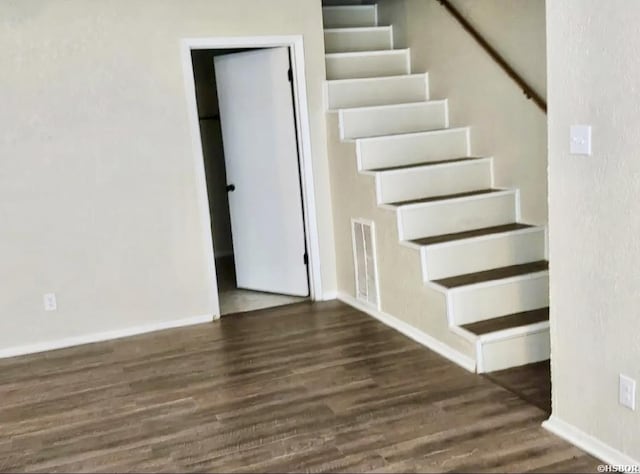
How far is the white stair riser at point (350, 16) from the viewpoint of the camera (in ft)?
19.2

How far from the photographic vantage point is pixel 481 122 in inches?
185

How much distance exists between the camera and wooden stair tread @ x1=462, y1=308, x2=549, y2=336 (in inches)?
143

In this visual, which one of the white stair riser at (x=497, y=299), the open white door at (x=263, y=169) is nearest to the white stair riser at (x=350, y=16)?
the open white door at (x=263, y=169)

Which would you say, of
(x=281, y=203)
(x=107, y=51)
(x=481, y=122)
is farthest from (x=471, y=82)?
(x=107, y=51)

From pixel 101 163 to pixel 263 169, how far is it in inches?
50.1

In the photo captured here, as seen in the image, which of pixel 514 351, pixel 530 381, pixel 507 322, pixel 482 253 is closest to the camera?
pixel 530 381

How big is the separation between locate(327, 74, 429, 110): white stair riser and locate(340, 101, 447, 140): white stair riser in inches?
8.7

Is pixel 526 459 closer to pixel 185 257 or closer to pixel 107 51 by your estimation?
pixel 185 257

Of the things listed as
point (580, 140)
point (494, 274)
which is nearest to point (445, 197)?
point (494, 274)

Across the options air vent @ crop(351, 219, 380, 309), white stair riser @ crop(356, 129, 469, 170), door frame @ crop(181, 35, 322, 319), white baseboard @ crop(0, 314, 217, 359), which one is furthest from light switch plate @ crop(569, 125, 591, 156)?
white baseboard @ crop(0, 314, 217, 359)

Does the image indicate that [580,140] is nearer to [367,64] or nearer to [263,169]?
[263,169]

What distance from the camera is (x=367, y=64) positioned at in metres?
5.44

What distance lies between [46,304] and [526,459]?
3135 mm

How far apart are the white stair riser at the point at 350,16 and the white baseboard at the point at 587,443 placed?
13.3ft
